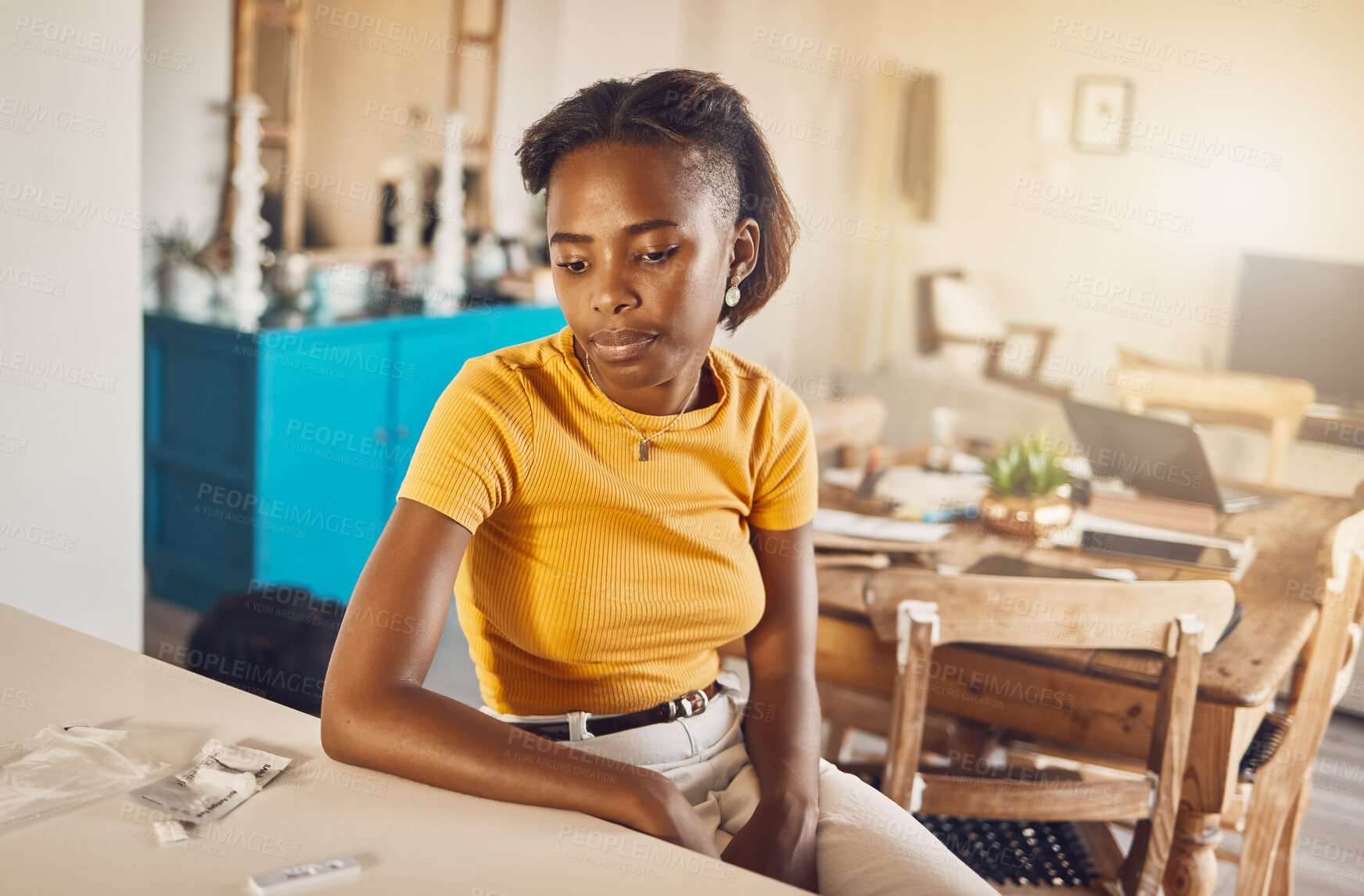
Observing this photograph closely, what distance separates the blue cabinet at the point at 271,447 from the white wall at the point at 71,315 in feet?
3.60

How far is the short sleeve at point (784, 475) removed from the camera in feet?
4.34

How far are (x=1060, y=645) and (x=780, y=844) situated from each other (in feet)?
2.11

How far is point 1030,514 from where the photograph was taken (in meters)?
2.21

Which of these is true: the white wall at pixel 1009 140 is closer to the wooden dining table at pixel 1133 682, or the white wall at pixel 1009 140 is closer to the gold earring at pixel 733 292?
the wooden dining table at pixel 1133 682

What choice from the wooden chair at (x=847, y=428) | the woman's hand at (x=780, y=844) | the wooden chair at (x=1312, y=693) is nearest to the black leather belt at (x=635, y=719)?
the woman's hand at (x=780, y=844)

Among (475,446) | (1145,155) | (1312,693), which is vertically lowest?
(1312,693)

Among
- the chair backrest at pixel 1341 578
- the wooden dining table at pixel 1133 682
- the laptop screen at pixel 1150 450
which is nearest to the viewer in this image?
the wooden dining table at pixel 1133 682

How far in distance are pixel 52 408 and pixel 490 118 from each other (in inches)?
106

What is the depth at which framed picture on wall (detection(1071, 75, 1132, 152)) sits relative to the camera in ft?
15.1

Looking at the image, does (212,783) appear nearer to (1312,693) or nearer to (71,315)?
(71,315)

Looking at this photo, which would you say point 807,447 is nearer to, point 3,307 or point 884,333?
point 3,307

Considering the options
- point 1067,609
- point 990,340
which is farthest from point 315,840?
point 990,340

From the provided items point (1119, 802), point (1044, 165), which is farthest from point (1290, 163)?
point (1119, 802)

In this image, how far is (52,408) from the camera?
1.80m
